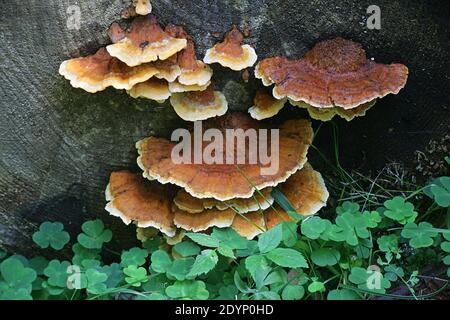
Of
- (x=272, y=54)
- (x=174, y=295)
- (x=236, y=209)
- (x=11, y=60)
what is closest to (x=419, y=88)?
(x=272, y=54)

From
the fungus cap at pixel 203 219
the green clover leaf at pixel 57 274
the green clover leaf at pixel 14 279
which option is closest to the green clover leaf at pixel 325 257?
the fungus cap at pixel 203 219

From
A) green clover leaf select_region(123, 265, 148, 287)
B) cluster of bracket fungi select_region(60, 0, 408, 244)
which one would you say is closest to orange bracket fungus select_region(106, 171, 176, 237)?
cluster of bracket fungi select_region(60, 0, 408, 244)

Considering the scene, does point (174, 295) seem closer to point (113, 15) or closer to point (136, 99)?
point (136, 99)

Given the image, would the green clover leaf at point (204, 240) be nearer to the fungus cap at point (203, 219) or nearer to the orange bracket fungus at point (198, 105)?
the fungus cap at point (203, 219)

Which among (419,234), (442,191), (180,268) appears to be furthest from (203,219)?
(442,191)

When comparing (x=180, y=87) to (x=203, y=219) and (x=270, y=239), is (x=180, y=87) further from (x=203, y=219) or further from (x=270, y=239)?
(x=270, y=239)
